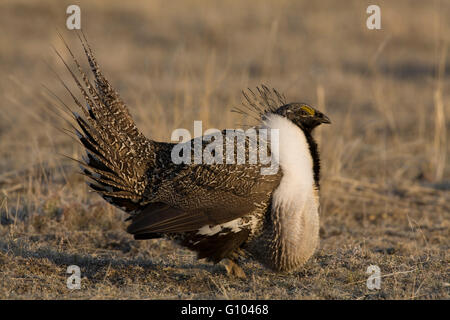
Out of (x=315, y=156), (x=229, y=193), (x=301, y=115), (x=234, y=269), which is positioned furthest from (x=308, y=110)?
A: (x=234, y=269)

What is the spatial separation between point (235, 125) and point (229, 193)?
226 centimetres

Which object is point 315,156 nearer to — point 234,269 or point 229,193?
point 229,193

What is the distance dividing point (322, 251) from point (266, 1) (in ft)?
38.4

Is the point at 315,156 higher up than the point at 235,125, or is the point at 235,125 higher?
the point at 235,125

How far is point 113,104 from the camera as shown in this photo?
186 inches

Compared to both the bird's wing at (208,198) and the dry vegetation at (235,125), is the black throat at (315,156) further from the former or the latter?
the dry vegetation at (235,125)

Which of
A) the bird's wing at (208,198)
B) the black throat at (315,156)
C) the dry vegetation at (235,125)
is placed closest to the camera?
the bird's wing at (208,198)

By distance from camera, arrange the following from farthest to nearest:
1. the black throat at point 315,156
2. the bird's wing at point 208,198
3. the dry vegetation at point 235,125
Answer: the dry vegetation at point 235,125 → the black throat at point 315,156 → the bird's wing at point 208,198

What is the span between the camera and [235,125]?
6.42 metres

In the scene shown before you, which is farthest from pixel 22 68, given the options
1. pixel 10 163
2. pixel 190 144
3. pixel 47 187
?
pixel 190 144

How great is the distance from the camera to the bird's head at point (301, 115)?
14.7ft

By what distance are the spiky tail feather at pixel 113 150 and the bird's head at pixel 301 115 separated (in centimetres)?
94

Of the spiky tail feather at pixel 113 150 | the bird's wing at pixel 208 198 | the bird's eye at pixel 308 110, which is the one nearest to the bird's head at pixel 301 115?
the bird's eye at pixel 308 110

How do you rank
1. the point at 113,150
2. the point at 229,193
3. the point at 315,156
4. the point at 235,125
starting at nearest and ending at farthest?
1. the point at 229,193
2. the point at 315,156
3. the point at 113,150
4. the point at 235,125
